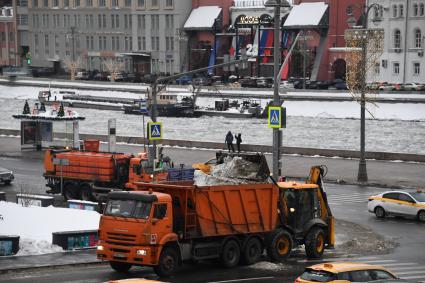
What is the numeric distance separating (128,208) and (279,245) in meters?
5.43

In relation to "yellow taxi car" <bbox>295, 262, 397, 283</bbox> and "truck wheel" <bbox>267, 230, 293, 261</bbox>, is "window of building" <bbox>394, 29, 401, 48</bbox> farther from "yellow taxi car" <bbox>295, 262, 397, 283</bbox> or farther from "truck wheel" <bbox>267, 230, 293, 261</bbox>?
"yellow taxi car" <bbox>295, 262, 397, 283</bbox>

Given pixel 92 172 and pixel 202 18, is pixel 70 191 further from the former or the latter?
pixel 202 18

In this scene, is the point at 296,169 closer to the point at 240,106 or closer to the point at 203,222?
the point at 203,222

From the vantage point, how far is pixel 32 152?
6291cm

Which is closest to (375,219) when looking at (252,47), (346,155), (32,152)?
(346,155)

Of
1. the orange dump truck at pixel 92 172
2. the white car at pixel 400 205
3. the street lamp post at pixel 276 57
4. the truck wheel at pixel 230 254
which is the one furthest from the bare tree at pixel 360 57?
the truck wheel at pixel 230 254

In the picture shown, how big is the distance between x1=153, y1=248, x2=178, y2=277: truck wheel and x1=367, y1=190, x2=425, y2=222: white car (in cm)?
1537

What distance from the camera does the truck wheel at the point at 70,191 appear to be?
43.4 metres

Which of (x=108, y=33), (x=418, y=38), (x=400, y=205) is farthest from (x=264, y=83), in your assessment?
(x=400, y=205)

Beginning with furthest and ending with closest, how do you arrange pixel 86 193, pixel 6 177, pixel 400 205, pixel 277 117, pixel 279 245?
pixel 6 177
pixel 86 193
pixel 400 205
pixel 277 117
pixel 279 245

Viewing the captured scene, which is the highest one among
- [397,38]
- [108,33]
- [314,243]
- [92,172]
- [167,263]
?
[108,33]

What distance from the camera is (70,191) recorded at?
43469mm

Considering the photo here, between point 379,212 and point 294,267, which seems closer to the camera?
point 294,267

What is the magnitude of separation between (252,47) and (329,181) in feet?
243
